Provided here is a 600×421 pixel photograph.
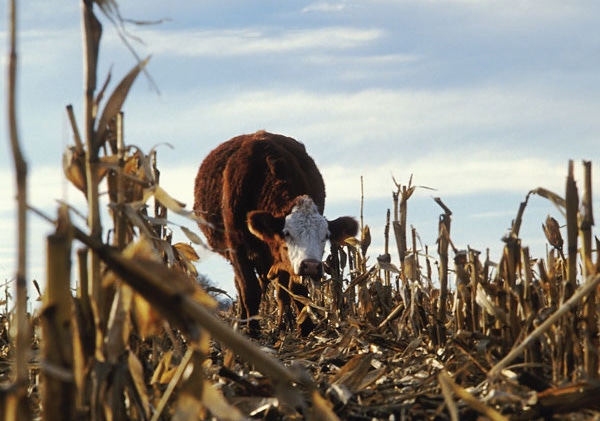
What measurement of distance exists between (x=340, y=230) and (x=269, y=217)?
31.5 inches

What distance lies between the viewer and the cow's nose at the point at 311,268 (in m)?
7.06

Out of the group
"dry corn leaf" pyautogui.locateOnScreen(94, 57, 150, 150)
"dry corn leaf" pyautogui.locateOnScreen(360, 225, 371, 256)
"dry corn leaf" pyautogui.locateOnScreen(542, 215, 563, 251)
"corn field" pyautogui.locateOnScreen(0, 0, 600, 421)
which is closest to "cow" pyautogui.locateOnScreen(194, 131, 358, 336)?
"dry corn leaf" pyautogui.locateOnScreen(360, 225, 371, 256)

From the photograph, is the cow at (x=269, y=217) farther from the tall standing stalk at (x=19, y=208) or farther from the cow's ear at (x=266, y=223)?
the tall standing stalk at (x=19, y=208)

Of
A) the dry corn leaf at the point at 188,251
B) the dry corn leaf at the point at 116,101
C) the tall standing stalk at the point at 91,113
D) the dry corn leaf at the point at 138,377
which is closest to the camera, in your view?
the tall standing stalk at the point at 91,113

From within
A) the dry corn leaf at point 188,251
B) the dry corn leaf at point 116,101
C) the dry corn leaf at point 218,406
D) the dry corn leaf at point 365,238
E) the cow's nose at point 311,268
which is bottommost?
the cow's nose at point 311,268

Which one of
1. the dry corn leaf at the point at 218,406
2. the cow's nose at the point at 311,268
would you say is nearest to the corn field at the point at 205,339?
the dry corn leaf at the point at 218,406

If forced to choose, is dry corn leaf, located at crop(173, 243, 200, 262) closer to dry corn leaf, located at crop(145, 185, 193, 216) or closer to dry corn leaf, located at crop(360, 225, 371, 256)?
dry corn leaf, located at crop(145, 185, 193, 216)

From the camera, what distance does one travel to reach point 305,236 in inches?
289

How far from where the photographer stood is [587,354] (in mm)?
2773

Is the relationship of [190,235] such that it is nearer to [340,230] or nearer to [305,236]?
[305,236]

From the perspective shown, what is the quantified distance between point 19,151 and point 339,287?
6.19 m

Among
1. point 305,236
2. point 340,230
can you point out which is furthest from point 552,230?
point 340,230

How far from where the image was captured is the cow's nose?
706 cm

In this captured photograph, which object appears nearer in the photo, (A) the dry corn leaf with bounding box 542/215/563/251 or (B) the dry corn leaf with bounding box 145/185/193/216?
(B) the dry corn leaf with bounding box 145/185/193/216
